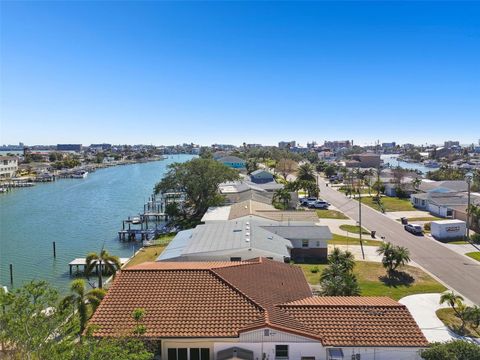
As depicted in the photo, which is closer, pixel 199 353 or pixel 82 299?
pixel 199 353

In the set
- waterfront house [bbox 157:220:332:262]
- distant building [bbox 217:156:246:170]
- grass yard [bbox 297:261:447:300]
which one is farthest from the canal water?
distant building [bbox 217:156:246:170]

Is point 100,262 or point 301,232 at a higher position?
point 301,232

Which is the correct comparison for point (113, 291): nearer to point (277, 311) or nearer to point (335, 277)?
point (277, 311)

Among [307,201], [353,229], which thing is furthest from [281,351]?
[307,201]

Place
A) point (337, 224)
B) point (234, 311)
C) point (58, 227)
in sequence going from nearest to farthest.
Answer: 1. point (234, 311)
2. point (337, 224)
3. point (58, 227)

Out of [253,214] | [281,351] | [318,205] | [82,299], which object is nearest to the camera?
[281,351]

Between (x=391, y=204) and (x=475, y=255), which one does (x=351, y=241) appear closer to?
(x=475, y=255)

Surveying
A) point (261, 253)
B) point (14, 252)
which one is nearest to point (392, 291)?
point (261, 253)

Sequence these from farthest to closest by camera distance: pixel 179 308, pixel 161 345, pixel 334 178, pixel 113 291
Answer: pixel 334 178 → pixel 113 291 → pixel 179 308 → pixel 161 345

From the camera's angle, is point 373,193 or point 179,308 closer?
point 179,308
